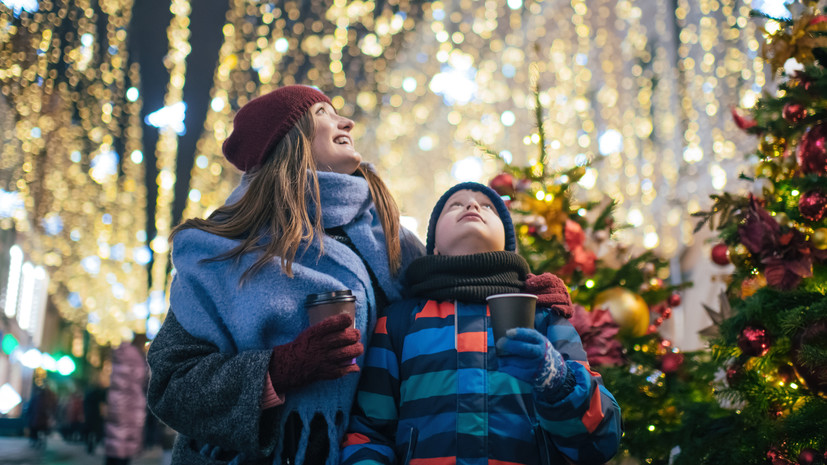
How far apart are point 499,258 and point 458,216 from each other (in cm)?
26

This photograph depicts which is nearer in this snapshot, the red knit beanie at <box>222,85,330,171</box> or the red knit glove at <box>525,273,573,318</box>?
the red knit glove at <box>525,273,573,318</box>

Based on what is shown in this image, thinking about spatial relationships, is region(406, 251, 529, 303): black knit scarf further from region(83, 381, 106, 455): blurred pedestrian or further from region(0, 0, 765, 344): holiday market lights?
region(83, 381, 106, 455): blurred pedestrian

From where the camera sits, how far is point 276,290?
6.18ft

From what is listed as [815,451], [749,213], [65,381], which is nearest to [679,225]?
[749,213]

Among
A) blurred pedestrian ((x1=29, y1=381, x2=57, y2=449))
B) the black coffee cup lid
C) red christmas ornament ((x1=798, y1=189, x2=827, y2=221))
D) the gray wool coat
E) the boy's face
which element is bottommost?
blurred pedestrian ((x1=29, y1=381, x2=57, y2=449))

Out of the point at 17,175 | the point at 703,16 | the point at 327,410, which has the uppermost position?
the point at 703,16

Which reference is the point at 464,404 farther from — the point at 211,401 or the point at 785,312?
the point at 785,312

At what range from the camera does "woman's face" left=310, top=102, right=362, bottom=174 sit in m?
2.29

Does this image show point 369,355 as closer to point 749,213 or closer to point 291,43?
point 749,213

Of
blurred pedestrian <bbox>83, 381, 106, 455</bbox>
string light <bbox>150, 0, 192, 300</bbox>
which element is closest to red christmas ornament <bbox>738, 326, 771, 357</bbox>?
string light <bbox>150, 0, 192, 300</bbox>

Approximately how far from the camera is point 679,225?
827cm

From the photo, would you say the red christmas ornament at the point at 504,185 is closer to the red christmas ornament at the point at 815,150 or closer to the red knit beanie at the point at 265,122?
the red knit beanie at the point at 265,122

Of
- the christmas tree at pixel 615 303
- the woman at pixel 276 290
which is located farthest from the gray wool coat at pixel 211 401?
the christmas tree at pixel 615 303

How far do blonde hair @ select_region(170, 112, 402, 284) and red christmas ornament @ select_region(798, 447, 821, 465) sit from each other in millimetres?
1332
